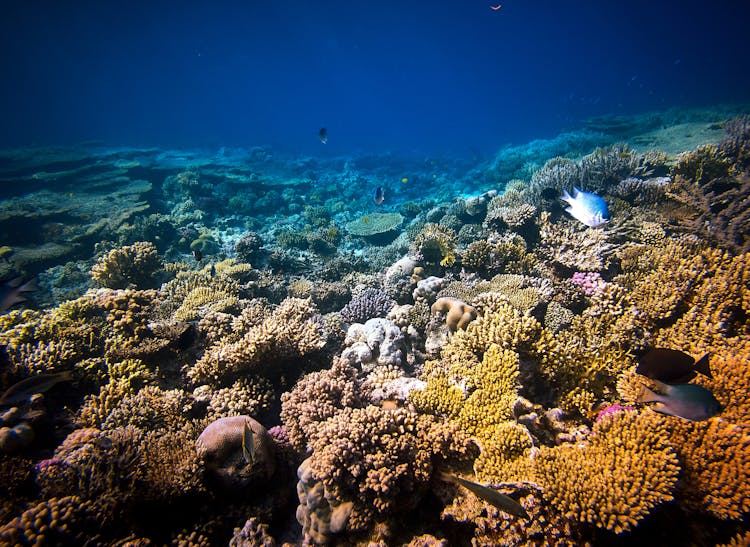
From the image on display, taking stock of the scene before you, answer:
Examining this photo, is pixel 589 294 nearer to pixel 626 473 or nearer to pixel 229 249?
pixel 626 473

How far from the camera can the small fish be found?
9.05 feet

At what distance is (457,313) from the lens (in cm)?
455

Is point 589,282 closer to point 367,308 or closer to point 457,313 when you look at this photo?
point 457,313

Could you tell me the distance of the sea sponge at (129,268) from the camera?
7.50 m

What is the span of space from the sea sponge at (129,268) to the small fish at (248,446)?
6383mm

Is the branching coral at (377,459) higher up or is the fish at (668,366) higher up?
the fish at (668,366)

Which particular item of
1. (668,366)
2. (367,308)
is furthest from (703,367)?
(367,308)

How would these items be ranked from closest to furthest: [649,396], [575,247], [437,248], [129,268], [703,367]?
[649,396] → [703,367] → [575,247] → [437,248] → [129,268]

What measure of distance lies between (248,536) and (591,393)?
12.9 feet

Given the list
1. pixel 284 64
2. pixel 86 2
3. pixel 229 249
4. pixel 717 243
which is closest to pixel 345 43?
pixel 284 64

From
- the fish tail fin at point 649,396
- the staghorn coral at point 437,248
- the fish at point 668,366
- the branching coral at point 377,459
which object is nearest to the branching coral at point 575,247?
the staghorn coral at point 437,248

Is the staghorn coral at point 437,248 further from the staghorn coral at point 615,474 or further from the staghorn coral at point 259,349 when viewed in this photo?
the staghorn coral at point 615,474

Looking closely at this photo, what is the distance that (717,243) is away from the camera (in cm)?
555

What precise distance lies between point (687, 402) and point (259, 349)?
4.49 m
